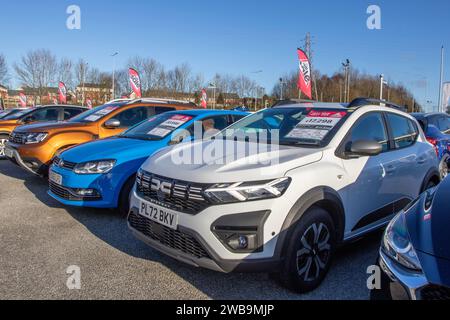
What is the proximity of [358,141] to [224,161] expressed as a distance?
1276 mm

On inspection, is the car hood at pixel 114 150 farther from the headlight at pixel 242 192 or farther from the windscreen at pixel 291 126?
the headlight at pixel 242 192

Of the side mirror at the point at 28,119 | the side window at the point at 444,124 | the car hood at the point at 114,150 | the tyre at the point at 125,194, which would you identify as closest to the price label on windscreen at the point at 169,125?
the car hood at the point at 114,150

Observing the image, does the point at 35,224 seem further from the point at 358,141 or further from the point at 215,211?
the point at 358,141

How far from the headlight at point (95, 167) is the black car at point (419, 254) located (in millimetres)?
3488

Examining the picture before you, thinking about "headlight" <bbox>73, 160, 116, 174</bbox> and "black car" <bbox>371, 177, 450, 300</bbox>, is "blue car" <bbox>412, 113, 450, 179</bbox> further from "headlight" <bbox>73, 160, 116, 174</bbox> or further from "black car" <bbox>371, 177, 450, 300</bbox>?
"headlight" <bbox>73, 160, 116, 174</bbox>

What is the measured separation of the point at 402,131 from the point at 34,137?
6.11m

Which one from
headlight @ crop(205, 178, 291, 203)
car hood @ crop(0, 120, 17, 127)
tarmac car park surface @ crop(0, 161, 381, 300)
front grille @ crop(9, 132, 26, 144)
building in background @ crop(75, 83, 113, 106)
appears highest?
building in background @ crop(75, 83, 113, 106)

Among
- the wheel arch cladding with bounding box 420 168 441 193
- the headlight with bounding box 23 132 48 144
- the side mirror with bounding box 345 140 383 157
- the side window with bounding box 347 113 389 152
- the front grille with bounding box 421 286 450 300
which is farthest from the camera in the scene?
the headlight with bounding box 23 132 48 144

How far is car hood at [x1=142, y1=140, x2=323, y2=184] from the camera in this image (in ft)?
9.25

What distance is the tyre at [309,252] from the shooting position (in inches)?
112

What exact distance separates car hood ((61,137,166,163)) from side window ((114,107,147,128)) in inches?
71.4

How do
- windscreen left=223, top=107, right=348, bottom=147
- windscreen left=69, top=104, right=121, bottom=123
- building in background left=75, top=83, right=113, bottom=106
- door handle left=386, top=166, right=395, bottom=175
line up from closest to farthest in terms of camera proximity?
1. windscreen left=223, top=107, right=348, bottom=147
2. door handle left=386, top=166, right=395, bottom=175
3. windscreen left=69, top=104, right=121, bottom=123
4. building in background left=75, top=83, right=113, bottom=106

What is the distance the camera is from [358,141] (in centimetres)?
334

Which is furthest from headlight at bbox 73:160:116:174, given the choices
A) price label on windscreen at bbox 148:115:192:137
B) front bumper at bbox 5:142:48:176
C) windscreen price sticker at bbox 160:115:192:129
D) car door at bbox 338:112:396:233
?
car door at bbox 338:112:396:233
